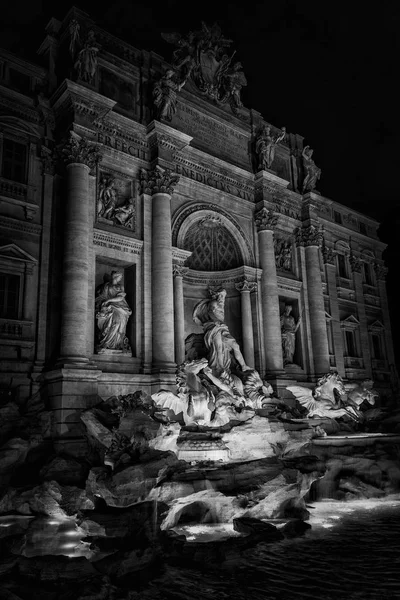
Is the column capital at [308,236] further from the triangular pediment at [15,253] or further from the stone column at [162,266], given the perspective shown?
the triangular pediment at [15,253]

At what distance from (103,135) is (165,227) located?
156 inches

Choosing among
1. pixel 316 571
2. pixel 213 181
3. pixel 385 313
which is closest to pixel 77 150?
pixel 213 181

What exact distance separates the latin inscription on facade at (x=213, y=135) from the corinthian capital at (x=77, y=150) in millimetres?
5193

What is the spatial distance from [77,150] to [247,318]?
990 centimetres

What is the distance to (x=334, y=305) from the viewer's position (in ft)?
90.5

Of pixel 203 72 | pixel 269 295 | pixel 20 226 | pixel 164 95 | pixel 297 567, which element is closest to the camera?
pixel 297 567

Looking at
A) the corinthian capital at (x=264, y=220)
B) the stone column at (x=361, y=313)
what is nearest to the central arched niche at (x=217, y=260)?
the corinthian capital at (x=264, y=220)

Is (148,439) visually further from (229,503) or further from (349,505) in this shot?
(349,505)

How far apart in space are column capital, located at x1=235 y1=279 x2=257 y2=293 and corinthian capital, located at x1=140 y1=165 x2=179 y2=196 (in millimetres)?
5343

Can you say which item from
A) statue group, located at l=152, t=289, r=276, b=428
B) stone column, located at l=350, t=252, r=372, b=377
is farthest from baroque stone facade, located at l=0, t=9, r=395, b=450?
stone column, located at l=350, t=252, r=372, b=377

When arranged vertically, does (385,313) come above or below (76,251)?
above

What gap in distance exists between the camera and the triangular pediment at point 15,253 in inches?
613

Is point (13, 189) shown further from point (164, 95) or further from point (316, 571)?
point (316, 571)

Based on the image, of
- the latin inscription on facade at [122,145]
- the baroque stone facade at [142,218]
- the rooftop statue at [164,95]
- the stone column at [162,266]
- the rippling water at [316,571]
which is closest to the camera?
the rippling water at [316,571]
